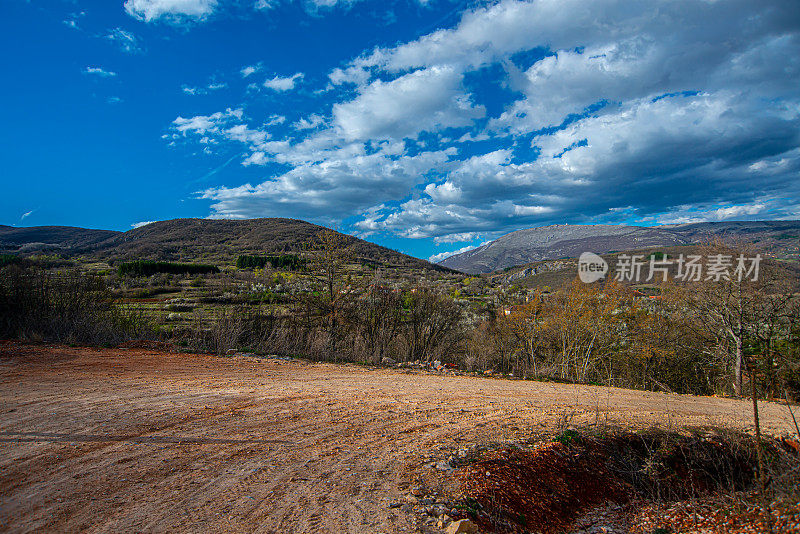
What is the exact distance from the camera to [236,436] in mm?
5422

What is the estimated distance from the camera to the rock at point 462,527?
11.6ft

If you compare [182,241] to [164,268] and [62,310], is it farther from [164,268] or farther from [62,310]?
[62,310]

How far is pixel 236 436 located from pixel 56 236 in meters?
135

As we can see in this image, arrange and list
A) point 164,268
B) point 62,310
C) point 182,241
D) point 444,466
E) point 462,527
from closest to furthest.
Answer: point 462,527, point 444,466, point 62,310, point 164,268, point 182,241

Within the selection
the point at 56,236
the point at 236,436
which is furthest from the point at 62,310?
the point at 56,236

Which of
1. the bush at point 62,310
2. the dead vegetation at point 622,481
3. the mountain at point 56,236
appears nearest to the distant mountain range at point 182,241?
the mountain at point 56,236

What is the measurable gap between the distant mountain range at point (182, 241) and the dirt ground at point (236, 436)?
68.3m

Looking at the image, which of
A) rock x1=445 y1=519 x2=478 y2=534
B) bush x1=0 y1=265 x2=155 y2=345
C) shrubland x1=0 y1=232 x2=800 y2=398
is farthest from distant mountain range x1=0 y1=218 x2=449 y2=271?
rock x1=445 y1=519 x2=478 y2=534

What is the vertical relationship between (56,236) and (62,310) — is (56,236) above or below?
above

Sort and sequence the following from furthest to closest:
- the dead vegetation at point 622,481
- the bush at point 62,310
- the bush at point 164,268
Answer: the bush at point 164,268, the bush at point 62,310, the dead vegetation at point 622,481

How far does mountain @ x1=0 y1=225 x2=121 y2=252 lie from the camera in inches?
3647

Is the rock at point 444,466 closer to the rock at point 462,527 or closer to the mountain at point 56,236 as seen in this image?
the rock at point 462,527

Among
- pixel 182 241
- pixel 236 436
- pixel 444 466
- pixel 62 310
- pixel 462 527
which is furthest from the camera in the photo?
pixel 182 241

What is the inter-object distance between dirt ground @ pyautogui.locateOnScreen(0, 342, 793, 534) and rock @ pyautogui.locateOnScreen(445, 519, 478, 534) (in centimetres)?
33
